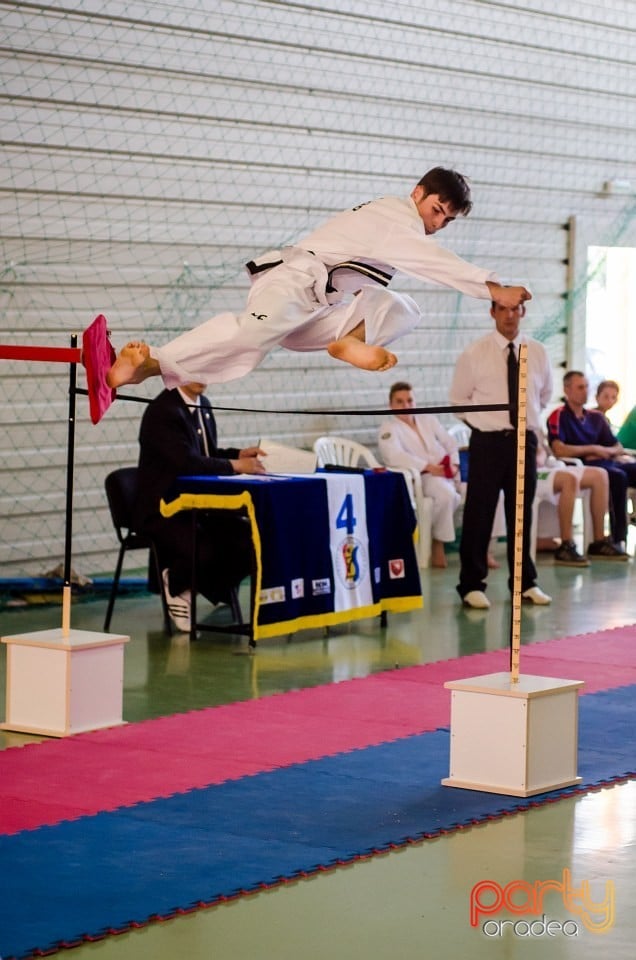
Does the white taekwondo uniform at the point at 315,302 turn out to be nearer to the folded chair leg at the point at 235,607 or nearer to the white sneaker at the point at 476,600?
the folded chair leg at the point at 235,607

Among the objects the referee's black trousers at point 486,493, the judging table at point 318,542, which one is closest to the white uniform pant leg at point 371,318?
the judging table at point 318,542

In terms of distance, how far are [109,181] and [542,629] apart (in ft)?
11.6

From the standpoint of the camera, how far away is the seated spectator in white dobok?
9852mm

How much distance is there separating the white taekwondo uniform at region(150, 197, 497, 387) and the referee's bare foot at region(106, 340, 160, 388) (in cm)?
3

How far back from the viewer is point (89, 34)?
8.30 m

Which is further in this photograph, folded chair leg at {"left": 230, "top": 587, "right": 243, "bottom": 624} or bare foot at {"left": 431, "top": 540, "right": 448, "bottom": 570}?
bare foot at {"left": 431, "top": 540, "right": 448, "bottom": 570}

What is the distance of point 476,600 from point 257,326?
3.93 meters

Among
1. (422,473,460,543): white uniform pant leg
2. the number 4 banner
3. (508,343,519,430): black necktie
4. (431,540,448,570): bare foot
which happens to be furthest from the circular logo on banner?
(431,540,448,570): bare foot

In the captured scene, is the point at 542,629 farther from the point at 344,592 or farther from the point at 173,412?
the point at 173,412

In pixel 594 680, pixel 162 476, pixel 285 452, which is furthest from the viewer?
pixel 285 452

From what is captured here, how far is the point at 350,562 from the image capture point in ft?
24.7

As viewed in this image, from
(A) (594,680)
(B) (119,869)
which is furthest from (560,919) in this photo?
(A) (594,680)

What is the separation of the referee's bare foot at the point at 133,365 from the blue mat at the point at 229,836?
1342mm

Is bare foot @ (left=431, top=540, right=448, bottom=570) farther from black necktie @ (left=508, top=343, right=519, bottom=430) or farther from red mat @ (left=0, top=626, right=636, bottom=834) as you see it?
red mat @ (left=0, top=626, right=636, bottom=834)
